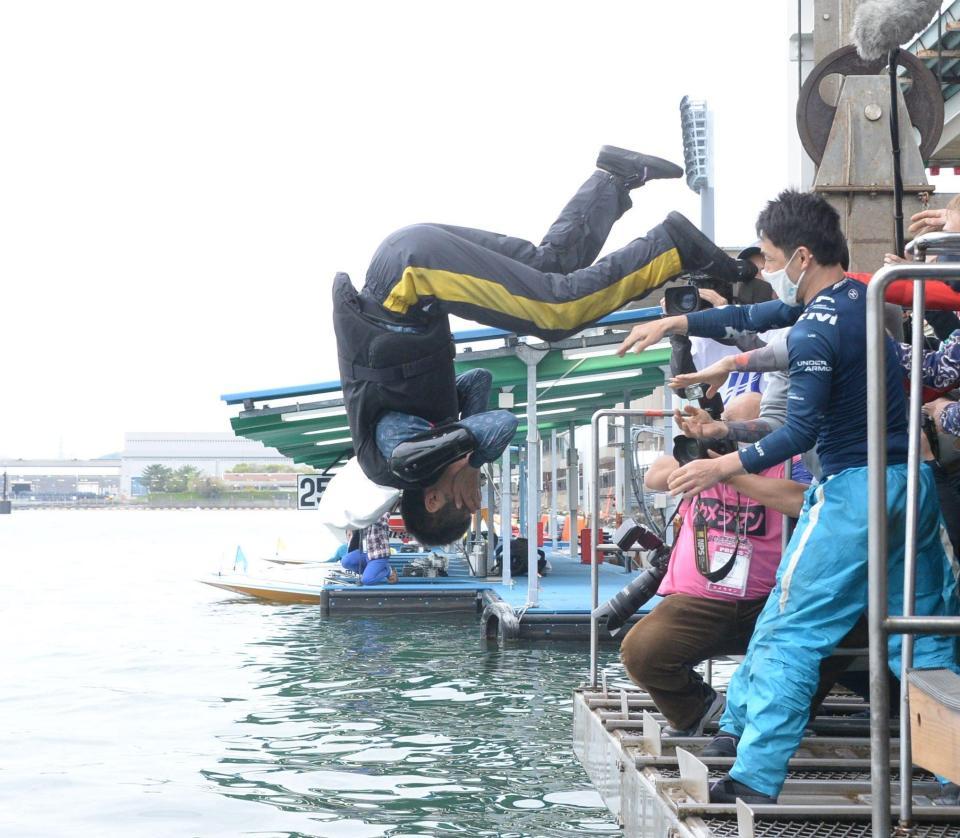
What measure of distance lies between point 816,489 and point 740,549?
4.03 ft

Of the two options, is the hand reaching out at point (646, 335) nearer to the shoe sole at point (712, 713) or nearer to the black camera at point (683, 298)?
the black camera at point (683, 298)

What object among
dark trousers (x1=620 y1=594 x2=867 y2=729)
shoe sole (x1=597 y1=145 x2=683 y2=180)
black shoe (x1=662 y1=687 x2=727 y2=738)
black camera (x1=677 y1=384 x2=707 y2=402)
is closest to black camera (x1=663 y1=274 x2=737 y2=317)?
shoe sole (x1=597 y1=145 x2=683 y2=180)

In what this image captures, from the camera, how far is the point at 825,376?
3.92 metres

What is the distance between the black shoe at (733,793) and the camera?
4.11 m

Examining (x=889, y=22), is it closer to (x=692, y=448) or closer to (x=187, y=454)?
(x=692, y=448)

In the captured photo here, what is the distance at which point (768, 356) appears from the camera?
4.21 meters

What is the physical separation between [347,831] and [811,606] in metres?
4.43

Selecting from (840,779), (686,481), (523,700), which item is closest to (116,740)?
(523,700)

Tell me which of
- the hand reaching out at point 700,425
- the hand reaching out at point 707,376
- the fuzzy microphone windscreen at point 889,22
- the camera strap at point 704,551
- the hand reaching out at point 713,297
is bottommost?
the camera strap at point 704,551

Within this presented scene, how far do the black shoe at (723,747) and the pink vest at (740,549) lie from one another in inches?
25.6

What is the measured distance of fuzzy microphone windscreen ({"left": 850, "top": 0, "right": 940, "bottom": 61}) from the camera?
138 inches

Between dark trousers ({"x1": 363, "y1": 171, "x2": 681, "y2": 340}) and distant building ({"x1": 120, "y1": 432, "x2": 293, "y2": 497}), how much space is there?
106 meters

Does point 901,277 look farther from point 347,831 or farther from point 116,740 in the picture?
point 116,740

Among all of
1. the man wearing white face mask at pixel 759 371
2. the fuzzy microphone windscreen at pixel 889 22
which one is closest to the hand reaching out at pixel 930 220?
the man wearing white face mask at pixel 759 371
